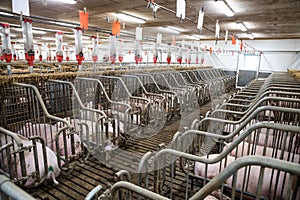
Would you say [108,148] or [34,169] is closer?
[34,169]

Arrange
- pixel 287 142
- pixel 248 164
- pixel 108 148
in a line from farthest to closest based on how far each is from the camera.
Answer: pixel 108 148, pixel 287 142, pixel 248 164

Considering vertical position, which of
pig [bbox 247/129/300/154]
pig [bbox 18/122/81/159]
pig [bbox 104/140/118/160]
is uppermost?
pig [bbox 247/129/300/154]

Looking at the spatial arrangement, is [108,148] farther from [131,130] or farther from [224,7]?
[224,7]

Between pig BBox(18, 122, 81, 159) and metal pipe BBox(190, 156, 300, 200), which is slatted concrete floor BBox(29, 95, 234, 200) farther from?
metal pipe BBox(190, 156, 300, 200)

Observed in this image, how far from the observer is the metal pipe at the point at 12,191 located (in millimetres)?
631

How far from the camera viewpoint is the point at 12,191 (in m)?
0.65

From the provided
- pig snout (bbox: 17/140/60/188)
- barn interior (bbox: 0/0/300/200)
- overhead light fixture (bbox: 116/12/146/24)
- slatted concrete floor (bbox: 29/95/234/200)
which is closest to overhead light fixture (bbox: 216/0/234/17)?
barn interior (bbox: 0/0/300/200)

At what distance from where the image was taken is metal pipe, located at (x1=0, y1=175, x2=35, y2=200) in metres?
0.63

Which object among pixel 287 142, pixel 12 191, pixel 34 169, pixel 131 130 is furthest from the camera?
pixel 131 130

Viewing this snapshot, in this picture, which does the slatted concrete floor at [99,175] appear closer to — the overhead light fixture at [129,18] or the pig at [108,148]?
the pig at [108,148]

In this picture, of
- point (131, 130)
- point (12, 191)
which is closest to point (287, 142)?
point (131, 130)

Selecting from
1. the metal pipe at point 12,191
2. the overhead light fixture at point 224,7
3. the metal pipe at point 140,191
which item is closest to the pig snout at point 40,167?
the metal pipe at point 140,191

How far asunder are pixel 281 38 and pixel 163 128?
12.7 m

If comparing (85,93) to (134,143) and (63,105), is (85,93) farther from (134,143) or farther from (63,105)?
(134,143)
